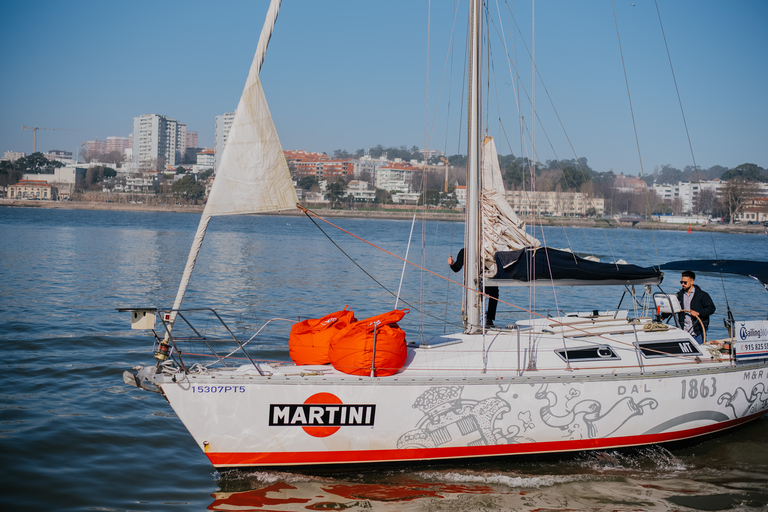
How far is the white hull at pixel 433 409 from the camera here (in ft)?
22.2

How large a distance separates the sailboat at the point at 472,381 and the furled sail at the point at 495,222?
30 mm

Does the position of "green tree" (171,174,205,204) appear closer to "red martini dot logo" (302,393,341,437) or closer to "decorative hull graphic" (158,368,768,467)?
"decorative hull graphic" (158,368,768,467)

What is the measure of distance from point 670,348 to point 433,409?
3.49 m

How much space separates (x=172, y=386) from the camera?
21.9 feet

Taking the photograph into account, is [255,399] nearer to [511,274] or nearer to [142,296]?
[511,274]

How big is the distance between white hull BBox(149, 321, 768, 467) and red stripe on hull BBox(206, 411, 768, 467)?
1 centimetres

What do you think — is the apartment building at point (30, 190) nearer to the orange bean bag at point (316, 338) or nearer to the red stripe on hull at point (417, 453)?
the orange bean bag at point (316, 338)

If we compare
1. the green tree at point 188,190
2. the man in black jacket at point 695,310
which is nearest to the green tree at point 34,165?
the green tree at point 188,190

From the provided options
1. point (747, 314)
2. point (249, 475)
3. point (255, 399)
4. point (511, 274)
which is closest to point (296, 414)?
point (255, 399)

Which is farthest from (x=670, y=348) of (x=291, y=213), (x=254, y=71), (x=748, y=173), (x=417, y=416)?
(x=748, y=173)

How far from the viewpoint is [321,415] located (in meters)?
6.87

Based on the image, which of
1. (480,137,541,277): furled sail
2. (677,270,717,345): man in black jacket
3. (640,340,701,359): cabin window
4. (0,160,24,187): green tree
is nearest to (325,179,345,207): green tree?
(0,160,24,187): green tree

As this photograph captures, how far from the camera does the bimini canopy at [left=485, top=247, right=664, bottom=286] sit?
8.37 m

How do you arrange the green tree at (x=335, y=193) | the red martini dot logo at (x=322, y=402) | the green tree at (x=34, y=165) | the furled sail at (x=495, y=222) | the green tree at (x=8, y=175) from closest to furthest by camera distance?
the red martini dot logo at (x=322, y=402), the furled sail at (x=495, y=222), the green tree at (x=335, y=193), the green tree at (x=8, y=175), the green tree at (x=34, y=165)
